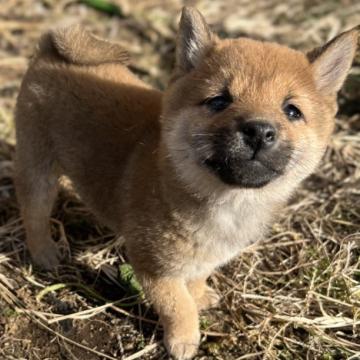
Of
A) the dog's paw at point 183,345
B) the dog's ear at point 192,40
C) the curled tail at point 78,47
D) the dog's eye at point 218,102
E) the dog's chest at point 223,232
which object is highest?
the dog's ear at point 192,40

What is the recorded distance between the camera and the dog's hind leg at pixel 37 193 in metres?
3.92

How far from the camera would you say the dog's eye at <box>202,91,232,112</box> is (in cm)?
302

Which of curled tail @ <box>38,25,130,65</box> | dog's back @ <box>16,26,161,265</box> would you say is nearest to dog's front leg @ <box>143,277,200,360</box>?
dog's back @ <box>16,26,161,265</box>

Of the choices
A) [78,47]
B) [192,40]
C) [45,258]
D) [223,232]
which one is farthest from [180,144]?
[45,258]

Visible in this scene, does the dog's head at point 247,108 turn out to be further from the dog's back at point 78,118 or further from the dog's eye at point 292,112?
the dog's back at point 78,118

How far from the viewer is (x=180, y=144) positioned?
3.12 metres

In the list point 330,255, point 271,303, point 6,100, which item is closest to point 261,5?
point 6,100

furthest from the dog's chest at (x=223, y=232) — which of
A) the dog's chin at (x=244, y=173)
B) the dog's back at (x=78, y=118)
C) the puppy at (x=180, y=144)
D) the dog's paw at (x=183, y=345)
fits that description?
the dog's back at (x=78, y=118)

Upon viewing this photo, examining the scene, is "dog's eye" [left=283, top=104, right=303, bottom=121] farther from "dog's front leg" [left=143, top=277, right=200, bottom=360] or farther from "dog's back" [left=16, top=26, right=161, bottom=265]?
"dog's front leg" [left=143, top=277, right=200, bottom=360]

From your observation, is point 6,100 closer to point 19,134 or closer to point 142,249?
point 19,134

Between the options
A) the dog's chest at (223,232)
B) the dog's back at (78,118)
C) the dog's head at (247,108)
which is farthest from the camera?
the dog's back at (78,118)

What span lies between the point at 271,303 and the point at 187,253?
3.10 feet

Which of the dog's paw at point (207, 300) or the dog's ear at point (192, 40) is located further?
the dog's paw at point (207, 300)

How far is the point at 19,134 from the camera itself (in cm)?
396
